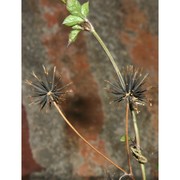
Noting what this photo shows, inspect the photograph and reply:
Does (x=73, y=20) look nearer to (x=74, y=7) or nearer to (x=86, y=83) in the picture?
(x=74, y=7)

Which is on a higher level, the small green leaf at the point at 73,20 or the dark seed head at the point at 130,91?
the small green leaf at the point at 73,20

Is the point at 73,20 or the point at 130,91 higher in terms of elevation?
the point at 73,20

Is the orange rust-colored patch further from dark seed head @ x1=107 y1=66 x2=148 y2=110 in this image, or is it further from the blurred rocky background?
dark seed head @ x1=107 y1=66 x2=148 y2=110

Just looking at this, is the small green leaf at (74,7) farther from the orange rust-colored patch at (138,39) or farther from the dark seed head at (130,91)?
the orange rust-colored patch at (138,39)

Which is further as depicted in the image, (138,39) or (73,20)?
(138,39)

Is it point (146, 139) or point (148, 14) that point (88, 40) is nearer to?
point (148, 14)

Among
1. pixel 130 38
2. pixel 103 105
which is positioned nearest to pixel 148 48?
pixel 130 38

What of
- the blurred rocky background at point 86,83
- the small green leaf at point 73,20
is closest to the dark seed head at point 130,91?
the small green leaf at point 73,20

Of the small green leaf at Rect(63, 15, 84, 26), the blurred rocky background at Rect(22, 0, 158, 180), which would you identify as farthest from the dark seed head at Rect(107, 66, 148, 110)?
the blurred rocky background at Rect(22, 0, 158, 180)

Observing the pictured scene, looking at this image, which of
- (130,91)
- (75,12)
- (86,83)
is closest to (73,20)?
(75,12)
